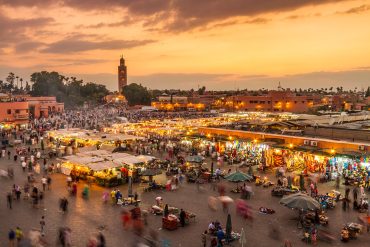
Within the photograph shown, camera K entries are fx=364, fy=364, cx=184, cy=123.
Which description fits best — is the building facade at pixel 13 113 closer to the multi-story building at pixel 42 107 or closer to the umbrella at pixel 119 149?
the multi-story building at pixel 42 107

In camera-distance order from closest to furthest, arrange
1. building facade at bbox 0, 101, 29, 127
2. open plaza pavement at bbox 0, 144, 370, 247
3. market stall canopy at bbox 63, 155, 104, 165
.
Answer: open plaza pavement at bbox 0, 144, 370, 247
market stall canopy at bbox 63, 155, 104, 165
building facade at bbox 0, 101, 29, 127

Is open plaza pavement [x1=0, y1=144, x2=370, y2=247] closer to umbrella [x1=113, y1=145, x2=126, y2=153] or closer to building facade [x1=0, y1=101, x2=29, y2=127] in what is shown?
umbrella [x1=113, y1=145, x2=126, y2=153]

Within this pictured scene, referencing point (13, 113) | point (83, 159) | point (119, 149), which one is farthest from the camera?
point (13, 113)

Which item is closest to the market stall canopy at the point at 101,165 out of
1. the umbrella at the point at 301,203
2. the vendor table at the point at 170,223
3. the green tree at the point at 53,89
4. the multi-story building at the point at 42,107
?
the vendor table at the point at 170,223

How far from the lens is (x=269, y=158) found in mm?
25312

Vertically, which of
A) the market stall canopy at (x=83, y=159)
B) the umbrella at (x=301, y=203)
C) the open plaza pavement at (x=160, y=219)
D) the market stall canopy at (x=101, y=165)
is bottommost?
the open plaza pavement at (x=160, y=219)

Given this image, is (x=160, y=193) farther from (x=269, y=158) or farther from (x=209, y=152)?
(x=209, y=152)

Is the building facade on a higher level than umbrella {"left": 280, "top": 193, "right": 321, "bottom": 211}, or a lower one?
higher

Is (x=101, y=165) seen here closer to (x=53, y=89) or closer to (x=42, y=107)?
(x=42, y=107)

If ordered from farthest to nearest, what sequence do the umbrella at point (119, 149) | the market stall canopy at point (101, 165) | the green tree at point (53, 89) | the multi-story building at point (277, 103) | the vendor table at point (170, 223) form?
the green tree at point (53, 89) → the multi-story building at point (277, 103) → the umbrella at point (119, 149) → the market stall canopy at point (101, 165) → the vendor table at point (170, 223)

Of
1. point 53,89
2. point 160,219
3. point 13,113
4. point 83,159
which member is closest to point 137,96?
point 53,89

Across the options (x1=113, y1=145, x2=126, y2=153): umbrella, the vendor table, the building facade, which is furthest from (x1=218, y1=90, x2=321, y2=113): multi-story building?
the vendor table

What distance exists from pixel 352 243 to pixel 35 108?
202 feet

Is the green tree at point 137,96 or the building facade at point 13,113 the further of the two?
the green tree at point 137,96
